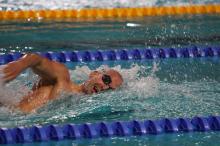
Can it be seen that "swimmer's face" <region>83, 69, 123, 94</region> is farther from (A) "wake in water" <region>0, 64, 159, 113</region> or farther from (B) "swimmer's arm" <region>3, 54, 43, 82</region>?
(B) "swimmer's arm" <region>3, 54, 43, 82</region>

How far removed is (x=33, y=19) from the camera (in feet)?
28.6

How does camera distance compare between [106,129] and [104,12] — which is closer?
[106,129]

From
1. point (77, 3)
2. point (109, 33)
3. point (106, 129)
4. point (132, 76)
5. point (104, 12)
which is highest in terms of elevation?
point (77, 3)

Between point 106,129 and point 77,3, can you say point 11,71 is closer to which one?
point 106,129

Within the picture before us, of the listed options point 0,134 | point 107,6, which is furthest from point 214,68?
point 107,6

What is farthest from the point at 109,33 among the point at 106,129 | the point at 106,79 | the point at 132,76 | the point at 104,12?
the point at 106,129

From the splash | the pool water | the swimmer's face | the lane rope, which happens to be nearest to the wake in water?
the pool water

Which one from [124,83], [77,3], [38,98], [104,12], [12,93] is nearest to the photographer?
[38,98]

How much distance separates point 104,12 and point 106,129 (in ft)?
17.9

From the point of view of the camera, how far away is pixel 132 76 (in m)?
5.39

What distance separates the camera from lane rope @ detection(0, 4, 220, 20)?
877cm

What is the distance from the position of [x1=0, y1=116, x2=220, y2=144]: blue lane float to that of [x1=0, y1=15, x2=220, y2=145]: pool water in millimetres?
65

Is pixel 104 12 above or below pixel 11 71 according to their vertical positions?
above

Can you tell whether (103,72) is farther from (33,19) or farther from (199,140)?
(33,19)
